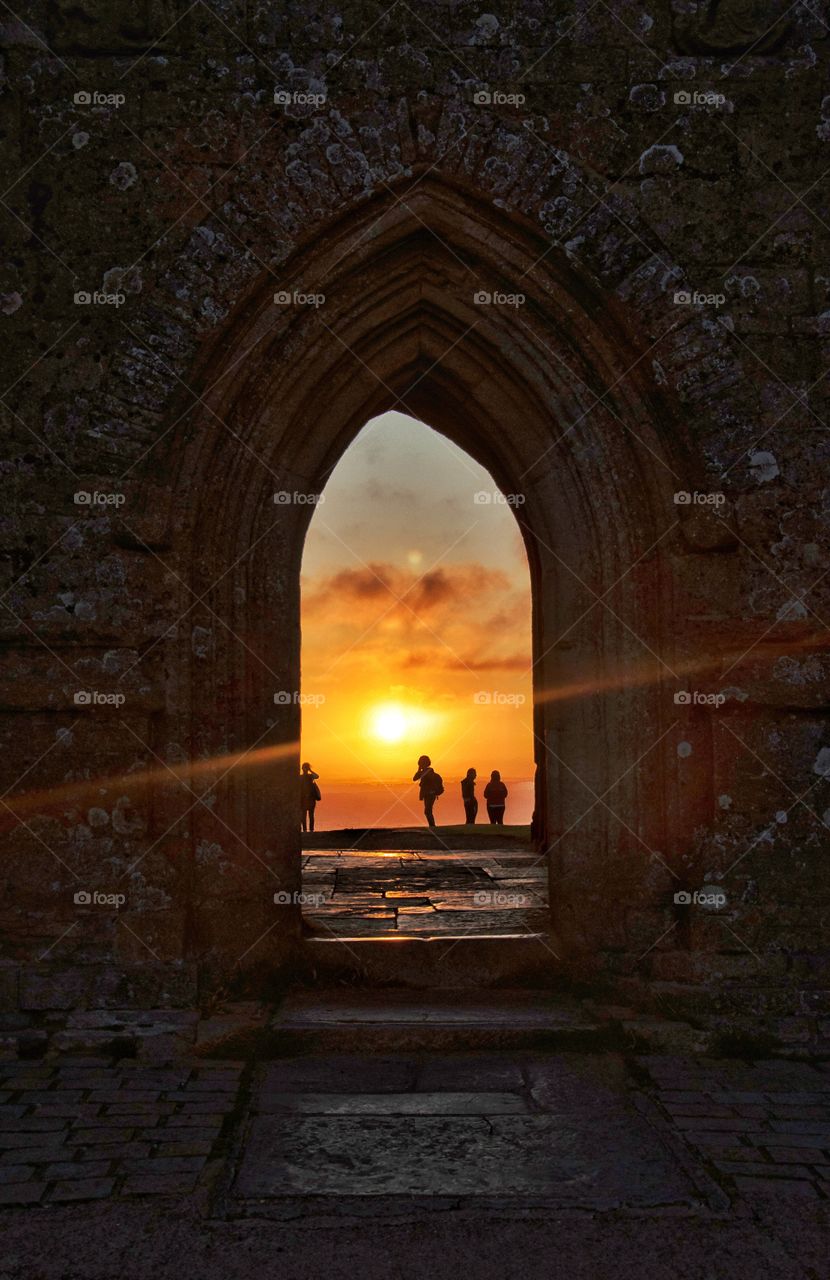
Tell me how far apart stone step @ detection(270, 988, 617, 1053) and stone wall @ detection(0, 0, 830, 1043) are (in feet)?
1.07

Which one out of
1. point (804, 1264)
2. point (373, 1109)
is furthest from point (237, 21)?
point (804, 1264)

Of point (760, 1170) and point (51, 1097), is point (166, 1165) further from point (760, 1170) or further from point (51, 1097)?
point (760, 1170)

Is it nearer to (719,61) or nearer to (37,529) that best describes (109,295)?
(37,529)

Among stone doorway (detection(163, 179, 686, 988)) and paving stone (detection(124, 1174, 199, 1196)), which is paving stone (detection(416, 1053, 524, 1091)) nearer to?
stone doorway (detection(163, 179, 686, 988))

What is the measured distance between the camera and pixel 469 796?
56.5 ft

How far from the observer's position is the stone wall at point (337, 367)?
4.68 m

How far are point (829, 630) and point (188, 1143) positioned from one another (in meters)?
3.24
